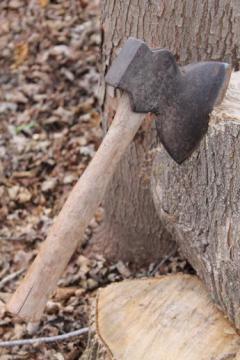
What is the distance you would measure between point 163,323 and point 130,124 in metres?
0.73

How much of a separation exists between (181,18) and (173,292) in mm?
1039

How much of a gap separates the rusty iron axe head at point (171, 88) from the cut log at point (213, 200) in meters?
0.05

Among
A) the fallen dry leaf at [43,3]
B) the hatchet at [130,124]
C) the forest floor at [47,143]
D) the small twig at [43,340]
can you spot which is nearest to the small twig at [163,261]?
the forest floor at [47,143]

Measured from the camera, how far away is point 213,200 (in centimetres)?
216

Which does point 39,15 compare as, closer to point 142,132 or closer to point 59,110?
point 59,110

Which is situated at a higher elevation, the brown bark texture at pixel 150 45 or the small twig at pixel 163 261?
the brown bark texture at pixel 150 45

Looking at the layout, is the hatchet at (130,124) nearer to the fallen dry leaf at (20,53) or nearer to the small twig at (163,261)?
the small twig at (163,261)

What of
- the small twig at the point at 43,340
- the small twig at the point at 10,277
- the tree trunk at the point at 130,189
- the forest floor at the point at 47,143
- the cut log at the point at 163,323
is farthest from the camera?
the small twig at the point at 10,277

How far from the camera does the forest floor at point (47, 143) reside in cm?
287

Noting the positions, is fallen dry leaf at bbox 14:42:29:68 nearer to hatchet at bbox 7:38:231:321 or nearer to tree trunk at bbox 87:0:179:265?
tree trunk at bbox 87:0:179:265

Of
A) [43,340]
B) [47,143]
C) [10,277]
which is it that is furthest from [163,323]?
[47,143]

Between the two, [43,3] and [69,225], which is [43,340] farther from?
[43,3]

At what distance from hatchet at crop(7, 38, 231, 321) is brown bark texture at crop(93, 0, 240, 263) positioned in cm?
27

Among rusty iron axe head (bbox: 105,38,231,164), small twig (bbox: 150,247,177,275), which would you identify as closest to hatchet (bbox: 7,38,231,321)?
rusty iron axe head (bbox: 105,38,231,164)
